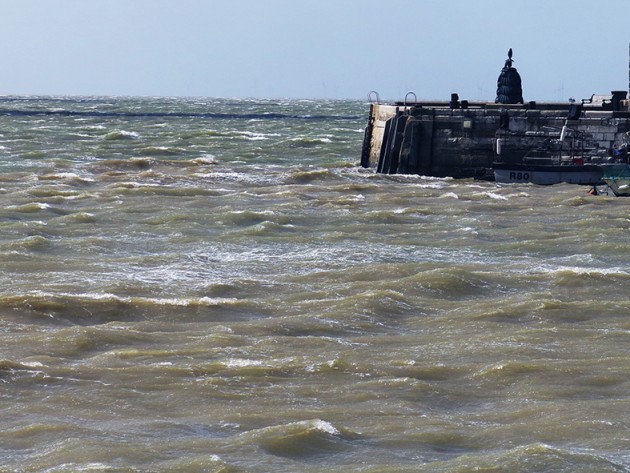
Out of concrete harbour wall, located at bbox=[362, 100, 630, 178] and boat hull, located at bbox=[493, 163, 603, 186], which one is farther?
concrete harbour wall, located at bbox=[362, 100, 630, 178]

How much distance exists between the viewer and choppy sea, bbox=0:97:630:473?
14.1 meters

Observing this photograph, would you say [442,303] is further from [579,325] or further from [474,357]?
[474,357]

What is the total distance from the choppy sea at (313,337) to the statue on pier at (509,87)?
2356 cm

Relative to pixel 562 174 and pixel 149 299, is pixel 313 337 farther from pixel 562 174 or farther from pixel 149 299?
pixel 562 174

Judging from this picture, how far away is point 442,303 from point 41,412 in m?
8.77

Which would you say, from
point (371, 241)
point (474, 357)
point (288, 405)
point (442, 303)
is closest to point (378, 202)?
point (371, 241)

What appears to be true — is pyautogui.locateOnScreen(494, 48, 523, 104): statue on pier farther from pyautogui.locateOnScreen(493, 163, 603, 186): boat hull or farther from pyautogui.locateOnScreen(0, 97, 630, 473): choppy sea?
pyautogui.locateOnScreen(0, 97, 630, 473): choppy sea

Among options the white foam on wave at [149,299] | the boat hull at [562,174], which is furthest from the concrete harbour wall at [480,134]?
the white foam on wave at [149,299]

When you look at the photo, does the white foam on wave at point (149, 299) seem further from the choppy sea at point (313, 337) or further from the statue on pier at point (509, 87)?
the statue on pier at point (509, 87)

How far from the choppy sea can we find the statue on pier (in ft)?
77.3

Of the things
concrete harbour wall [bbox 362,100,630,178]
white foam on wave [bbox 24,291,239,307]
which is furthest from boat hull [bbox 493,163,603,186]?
white foam on wave [bbox 24,291,239,307]

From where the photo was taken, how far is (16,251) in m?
27.2

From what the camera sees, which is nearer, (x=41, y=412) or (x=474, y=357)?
(x=41, y=412)

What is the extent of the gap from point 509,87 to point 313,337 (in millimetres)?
44965
